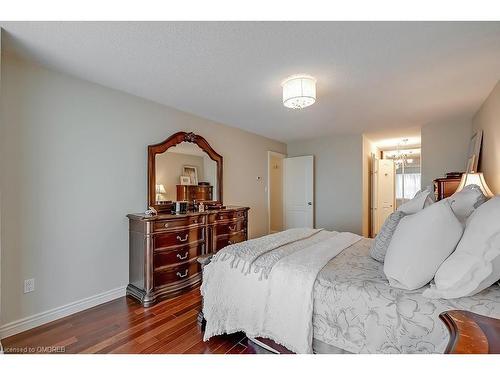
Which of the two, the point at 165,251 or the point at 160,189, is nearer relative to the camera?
the point at 165,251

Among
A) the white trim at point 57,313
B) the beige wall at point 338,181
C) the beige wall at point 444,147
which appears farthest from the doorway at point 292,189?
the white trim at point 57,313

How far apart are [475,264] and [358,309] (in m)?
0.58

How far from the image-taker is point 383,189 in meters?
5.54

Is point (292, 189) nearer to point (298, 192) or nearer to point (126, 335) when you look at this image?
point (298, 192)

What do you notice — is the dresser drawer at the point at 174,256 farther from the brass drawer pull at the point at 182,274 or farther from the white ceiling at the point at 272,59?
the white ceiling at the point at 272,59

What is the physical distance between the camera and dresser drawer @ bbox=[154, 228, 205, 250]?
8.45 feet

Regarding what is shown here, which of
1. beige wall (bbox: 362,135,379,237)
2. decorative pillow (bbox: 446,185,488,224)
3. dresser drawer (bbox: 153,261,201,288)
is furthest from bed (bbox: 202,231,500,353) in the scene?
beige wall (bbox: 362,135,379,237)

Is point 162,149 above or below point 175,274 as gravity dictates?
above

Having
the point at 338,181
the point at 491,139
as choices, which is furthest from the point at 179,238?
the point at 491,139

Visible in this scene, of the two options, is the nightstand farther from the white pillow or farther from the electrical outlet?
the electrical outlet

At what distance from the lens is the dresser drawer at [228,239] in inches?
129

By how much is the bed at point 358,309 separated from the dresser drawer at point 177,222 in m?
1.02
